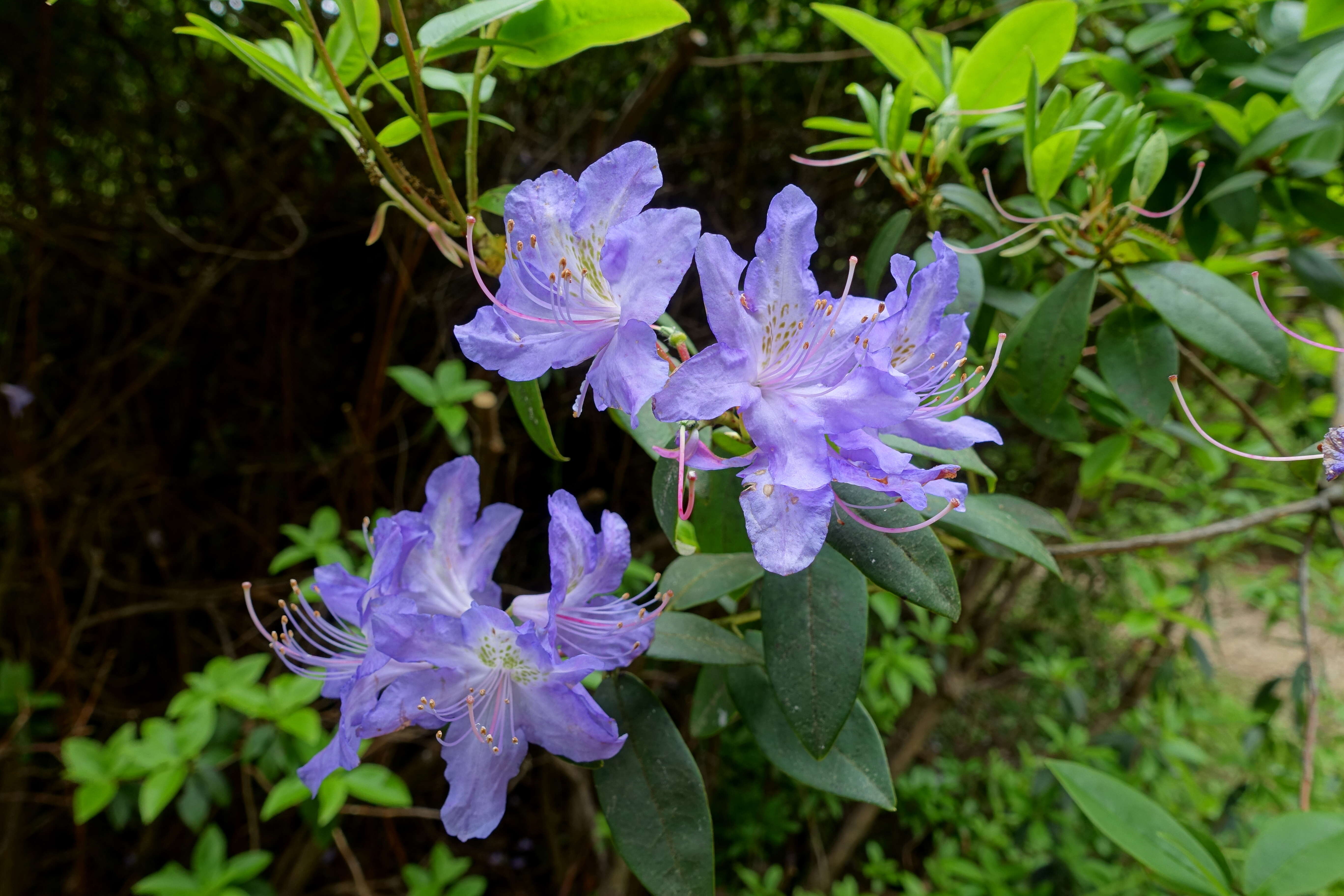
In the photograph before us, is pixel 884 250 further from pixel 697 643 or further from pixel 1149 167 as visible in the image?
pixel 697 643

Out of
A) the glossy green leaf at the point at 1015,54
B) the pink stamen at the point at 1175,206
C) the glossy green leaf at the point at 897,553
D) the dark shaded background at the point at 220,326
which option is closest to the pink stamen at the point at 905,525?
the glossy green leaf at the point at 897,553

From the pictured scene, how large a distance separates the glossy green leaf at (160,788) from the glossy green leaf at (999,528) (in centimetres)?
113

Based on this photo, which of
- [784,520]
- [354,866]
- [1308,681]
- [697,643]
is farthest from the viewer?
Answer: [354,866]

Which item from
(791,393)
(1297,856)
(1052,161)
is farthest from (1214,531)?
(791,393)

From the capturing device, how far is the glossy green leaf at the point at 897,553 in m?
0.53

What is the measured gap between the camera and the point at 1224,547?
1.88 meters

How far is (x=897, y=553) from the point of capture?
56 cm

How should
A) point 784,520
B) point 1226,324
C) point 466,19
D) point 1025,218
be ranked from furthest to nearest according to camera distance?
point 1025,218, point 1226,324, point 466,19, point 784,520

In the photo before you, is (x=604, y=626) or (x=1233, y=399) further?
(x=1233, y=399)

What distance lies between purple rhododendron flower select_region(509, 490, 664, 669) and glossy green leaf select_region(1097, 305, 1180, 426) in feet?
1.99

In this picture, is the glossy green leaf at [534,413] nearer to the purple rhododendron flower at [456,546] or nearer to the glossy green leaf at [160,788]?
the purple rhododendron flower at [456,546]

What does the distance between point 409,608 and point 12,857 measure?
202cm

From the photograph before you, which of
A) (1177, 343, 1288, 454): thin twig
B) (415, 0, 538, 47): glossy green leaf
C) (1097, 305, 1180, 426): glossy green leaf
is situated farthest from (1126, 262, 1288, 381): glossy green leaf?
(415, 0, 538, 47): glossy green leaf

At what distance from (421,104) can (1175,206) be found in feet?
3.23
